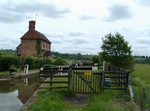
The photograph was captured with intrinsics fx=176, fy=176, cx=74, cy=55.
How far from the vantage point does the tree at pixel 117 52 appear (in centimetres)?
2291

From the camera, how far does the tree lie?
22906 mm

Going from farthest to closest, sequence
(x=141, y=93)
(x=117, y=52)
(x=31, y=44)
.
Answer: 1. (x=31, y=44)
2. (x=117, y=52)
3. (x=141, y=93)

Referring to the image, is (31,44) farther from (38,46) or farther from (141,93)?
(141,93)

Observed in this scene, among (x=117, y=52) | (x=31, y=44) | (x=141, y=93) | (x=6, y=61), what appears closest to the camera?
(x=141, y=93)

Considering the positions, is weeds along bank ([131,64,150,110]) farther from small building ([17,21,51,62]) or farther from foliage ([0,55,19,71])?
small building ([17,21,51,62])

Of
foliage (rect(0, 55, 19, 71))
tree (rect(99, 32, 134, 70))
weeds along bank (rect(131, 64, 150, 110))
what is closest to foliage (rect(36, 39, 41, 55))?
foliage (rect(0, 55, 19, 71))

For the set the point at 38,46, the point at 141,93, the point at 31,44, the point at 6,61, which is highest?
the point at 31,44

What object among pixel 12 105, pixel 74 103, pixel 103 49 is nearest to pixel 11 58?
pixel 103 49

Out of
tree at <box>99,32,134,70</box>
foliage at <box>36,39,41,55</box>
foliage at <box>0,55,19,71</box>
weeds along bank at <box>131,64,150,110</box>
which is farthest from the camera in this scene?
foliage at <box>36,39,41,55</box>

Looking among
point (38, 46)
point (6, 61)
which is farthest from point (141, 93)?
point (38, 46)

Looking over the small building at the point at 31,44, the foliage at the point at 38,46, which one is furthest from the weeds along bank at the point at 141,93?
the small building at the point at 31,44

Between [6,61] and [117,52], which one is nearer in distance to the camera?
[117,52]

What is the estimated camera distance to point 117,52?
23266 mm

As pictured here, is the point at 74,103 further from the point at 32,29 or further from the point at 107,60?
the point at 32,29
